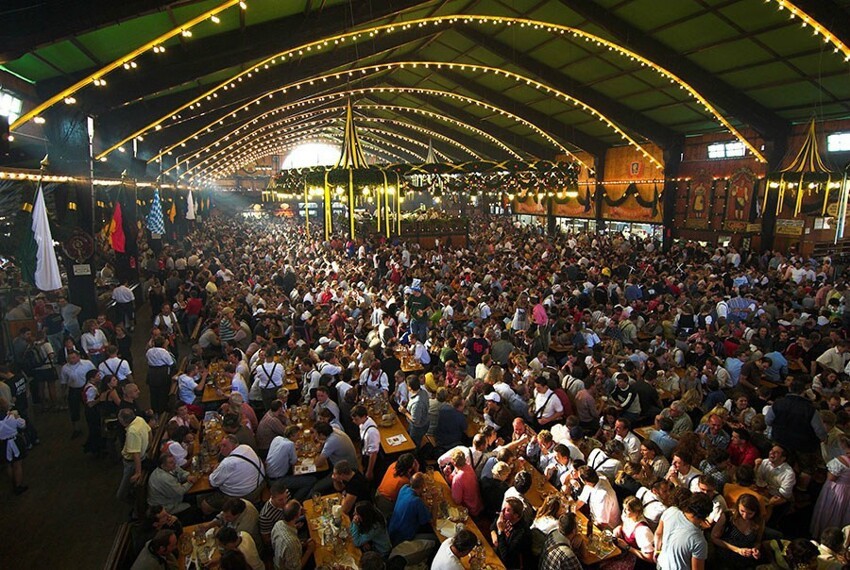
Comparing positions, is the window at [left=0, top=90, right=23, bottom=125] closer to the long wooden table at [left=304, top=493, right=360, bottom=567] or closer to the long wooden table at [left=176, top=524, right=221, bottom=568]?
the long wooden table at [left=176, top=524, right=221, bottom=568]

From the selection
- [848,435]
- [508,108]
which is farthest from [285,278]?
[508,108]

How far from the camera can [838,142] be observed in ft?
53.2

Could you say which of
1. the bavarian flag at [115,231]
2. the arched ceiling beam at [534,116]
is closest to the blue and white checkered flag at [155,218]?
the bavarian flag at [115,231]

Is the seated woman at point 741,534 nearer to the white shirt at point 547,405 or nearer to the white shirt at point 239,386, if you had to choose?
the white shirt at point 547,405

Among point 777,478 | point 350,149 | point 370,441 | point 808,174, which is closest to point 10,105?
point 350,149

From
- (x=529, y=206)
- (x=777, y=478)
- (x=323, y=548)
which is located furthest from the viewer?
(x=529, y=206)

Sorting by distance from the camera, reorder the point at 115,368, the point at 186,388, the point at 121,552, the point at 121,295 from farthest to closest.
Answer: the point at 121,295
the point at 115,368
the point at 186,388
the point at 121,552

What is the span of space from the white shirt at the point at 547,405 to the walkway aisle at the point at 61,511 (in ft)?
16.8

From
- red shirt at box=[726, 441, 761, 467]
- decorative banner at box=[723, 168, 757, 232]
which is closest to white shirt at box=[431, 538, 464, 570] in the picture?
red shirt at box=[726, 441, 761, 467]

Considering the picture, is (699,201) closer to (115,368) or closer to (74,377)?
(115,368)

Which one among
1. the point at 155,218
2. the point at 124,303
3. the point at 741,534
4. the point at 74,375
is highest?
the point at 155,218

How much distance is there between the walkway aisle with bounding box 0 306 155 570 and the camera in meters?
5.02

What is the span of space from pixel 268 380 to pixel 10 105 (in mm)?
5969

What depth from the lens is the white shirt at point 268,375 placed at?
280 inches
